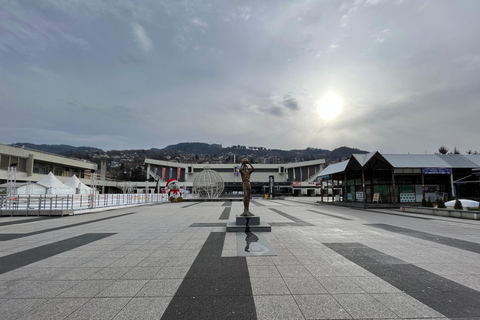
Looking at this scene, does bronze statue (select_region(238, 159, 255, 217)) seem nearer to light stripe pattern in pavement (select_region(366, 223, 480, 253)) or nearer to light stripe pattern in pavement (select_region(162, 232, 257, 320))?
light stripe pattern in pavement (select_region(162, 232, 257, 320))

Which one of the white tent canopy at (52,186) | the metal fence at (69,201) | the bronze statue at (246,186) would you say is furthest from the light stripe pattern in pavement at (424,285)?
the white tent canopy at (52,186)

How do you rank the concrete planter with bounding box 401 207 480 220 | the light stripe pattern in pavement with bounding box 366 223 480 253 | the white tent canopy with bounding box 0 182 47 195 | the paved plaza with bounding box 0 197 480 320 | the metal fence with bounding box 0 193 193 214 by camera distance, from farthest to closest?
the white tent canopy with bounding box 0 182 47 195, the metal fence with bounding box 0 193 193 214, the concrete planter with bounding box 401 207 480 220, the light stripe pattern in pavement with bounding box 366 223 480 253, the paved plaza with bounding box 0 197 480 320

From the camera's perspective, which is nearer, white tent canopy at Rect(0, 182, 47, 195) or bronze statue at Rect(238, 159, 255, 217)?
bronze statue at Rect(238, 159, 255, 217)

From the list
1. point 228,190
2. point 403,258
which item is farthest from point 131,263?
point 228,190

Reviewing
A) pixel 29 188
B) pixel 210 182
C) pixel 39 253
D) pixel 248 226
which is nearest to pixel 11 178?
pixel 29 188

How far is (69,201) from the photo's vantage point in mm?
27703

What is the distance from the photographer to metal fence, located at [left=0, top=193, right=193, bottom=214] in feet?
62.0

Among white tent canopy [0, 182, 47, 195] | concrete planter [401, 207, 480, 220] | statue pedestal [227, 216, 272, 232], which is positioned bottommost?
concrete planter [401, 207, 480, 220]

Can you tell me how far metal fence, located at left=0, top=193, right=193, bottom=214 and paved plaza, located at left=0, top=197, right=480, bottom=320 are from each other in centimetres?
1217

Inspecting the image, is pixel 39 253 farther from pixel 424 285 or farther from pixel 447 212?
pixel 447 212

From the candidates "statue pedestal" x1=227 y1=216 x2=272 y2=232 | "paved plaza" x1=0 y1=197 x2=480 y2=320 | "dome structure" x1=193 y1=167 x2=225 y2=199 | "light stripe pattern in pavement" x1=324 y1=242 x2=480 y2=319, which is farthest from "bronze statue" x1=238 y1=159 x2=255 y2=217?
"dome structure" x1=193 y1=167 x2=225 y2=199

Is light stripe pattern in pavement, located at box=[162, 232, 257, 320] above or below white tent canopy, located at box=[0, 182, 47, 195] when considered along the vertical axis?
below

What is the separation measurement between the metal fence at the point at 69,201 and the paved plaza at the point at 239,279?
39.9ft

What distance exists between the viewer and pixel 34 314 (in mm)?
3654
